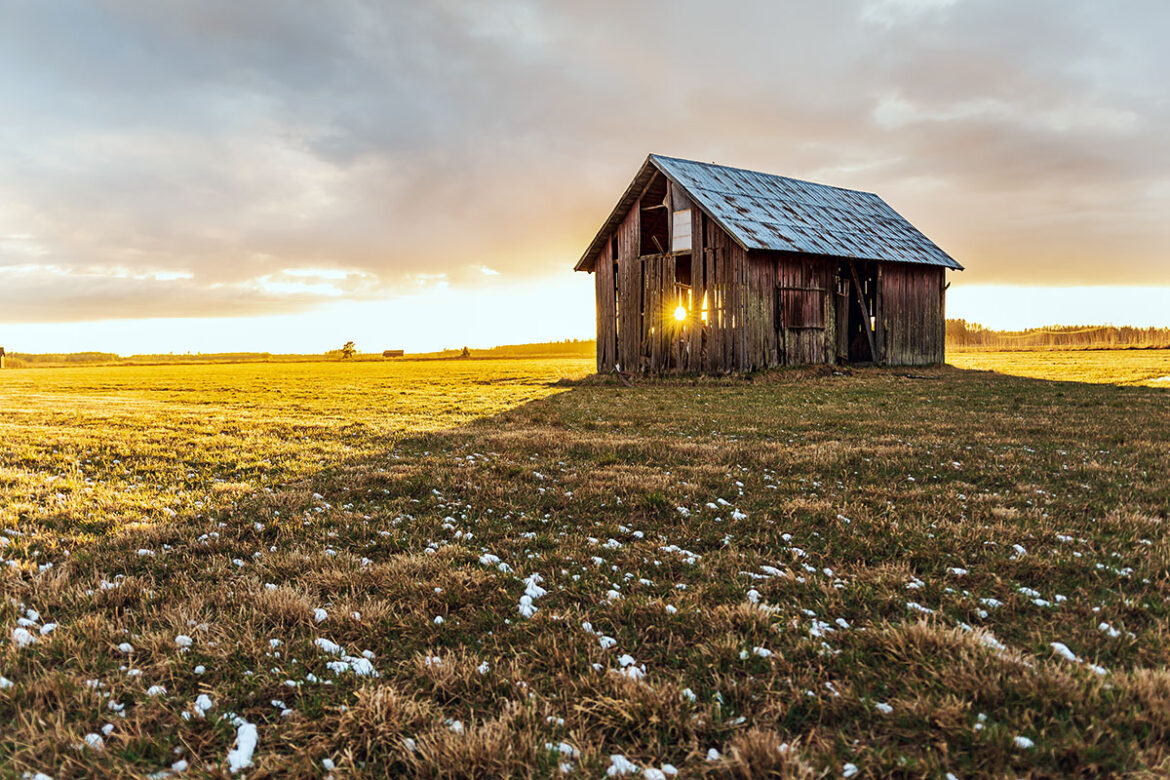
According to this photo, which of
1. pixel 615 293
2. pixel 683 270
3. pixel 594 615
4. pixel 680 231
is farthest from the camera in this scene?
pixel 615 293

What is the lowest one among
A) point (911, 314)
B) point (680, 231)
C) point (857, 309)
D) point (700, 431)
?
point (700, 431)

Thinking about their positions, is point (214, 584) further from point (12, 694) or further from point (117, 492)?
point (117, 492)

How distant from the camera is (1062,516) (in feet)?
22.4

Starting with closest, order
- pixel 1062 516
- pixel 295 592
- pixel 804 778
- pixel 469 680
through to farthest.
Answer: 1. pixel 804 778
2. pixel 469 680
3. pixel 295 592
4. pixel 1062 516

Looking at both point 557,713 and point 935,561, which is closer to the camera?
point 557,713

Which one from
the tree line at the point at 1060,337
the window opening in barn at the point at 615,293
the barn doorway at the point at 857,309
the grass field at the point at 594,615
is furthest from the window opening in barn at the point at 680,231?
the tree line at the point at 1060,337

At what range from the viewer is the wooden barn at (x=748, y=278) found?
94.0 ft

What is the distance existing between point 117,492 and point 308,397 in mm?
19504

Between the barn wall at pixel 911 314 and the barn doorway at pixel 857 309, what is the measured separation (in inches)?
A: 23.0

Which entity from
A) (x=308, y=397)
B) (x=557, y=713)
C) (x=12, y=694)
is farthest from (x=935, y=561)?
(x=308, y=397)

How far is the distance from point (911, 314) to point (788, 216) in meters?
9.13

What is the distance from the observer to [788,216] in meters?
31.6

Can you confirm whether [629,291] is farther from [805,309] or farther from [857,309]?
[857,309]

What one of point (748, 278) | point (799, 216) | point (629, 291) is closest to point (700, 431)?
point (748, 278)
